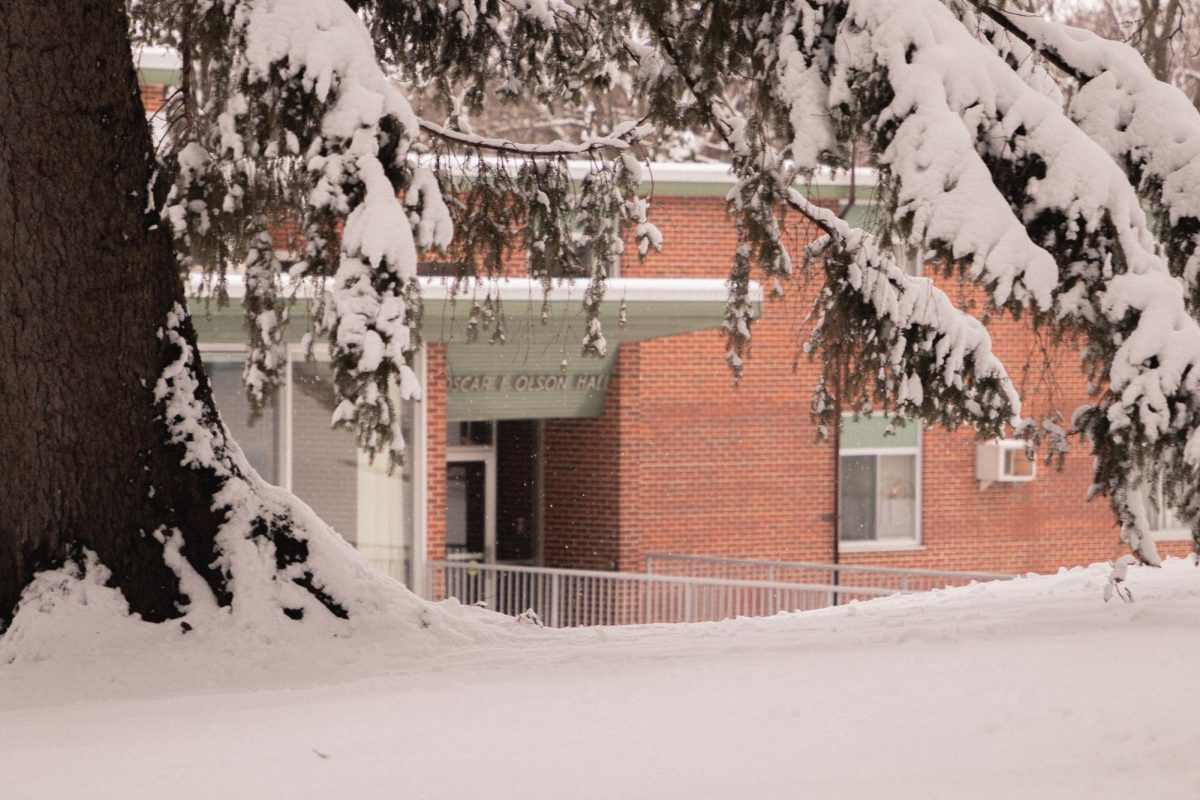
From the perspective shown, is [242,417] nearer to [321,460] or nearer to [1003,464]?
[321,460]

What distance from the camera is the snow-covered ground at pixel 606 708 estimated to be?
5.73m

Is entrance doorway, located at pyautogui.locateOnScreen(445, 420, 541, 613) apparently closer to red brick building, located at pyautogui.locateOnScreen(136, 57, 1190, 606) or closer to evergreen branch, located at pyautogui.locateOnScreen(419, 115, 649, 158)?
red brick building, located at pyautogui.locateOnScreen(136, 57, 1190, 606)

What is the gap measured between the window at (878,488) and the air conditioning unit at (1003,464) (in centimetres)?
92

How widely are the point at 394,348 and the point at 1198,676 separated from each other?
3.67 m

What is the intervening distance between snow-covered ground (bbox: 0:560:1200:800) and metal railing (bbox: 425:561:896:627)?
25.6 feet

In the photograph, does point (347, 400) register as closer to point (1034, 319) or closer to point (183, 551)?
point (183, 551)

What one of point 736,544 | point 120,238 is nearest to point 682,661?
point 120,238

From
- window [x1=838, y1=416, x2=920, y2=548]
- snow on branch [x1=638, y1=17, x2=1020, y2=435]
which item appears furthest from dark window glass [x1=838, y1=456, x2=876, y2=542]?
snow on branch [x1=638, y1=17, x2=1020, y2=435]

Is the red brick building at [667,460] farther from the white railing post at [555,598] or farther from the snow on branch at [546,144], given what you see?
the snow on branch at [546,144]

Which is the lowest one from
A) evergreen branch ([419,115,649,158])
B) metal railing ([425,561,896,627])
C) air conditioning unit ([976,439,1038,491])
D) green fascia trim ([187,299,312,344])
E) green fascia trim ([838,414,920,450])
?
metal railing ([425,561,896,627])

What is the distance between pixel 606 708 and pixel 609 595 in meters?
13.8

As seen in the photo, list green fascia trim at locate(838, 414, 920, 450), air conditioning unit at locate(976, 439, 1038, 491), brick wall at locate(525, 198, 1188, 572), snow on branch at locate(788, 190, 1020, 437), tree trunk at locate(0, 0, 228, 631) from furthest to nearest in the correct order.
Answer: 1. green fascia trim at locate(838, 414, 920, 450)
2. air conditioning unit at locate(976, 439, 1038, 491)
3. brick wall at locate(525, 198, 1188, 572)
4. snow on branch at locate(788, 190, 1020, 437)
5. tree trunk at locate(0, 0, 228, 631)

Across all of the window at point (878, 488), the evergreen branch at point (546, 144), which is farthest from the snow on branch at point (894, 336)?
the window at point (878, 488)

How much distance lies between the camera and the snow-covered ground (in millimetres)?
5734
